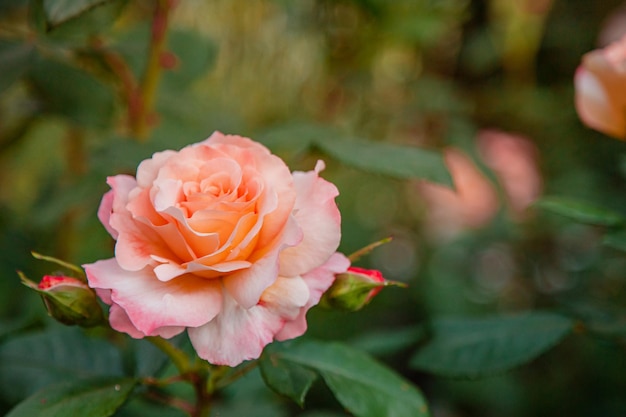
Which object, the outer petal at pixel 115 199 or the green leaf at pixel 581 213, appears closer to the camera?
the outer petal at pixel 115 199

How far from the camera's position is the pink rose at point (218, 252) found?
362mm

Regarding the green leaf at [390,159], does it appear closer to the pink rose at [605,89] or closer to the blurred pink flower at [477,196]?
the pink rose at [605,89]

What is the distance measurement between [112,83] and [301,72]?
48 centimetres

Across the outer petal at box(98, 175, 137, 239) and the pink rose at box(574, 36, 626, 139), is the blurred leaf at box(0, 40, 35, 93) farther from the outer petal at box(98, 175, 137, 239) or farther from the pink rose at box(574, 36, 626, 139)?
the pink rose at box(574, 36, 626, 139)

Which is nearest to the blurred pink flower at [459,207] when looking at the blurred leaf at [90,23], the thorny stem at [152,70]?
the thorny stem at [152,70]

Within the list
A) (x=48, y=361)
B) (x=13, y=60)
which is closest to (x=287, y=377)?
(x=48, y=361)

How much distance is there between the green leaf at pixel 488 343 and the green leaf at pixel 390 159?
151 mm

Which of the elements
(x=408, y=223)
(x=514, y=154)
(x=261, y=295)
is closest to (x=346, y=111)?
(x=408, y=223)

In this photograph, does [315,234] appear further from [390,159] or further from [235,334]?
[390,159]

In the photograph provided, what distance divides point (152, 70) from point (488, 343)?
410mm

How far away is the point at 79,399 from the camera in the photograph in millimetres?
417

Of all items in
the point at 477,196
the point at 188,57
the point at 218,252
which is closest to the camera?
the point at 218,252

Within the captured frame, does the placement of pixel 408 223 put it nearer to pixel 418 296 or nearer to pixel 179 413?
pixel 418 296

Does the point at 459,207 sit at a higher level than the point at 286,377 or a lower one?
lower
